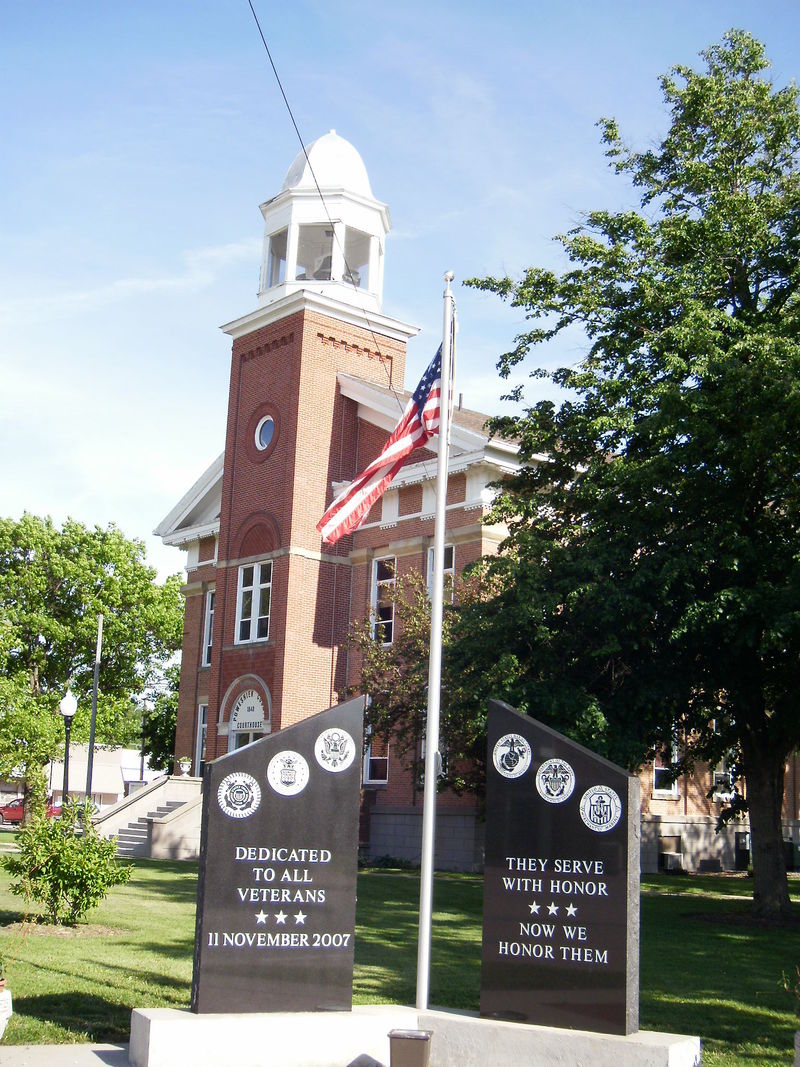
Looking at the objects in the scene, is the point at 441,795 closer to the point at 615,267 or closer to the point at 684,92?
the point at 615,267

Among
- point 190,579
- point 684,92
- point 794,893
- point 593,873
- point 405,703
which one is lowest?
point 794,893

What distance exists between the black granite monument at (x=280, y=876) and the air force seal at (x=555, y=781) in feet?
4.94

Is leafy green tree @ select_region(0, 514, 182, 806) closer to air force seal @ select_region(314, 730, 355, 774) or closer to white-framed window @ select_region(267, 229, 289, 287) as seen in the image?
white-framed window @ select_region(267, 229, 289, 287)

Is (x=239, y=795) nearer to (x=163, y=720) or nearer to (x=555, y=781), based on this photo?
(x=555, y=781)

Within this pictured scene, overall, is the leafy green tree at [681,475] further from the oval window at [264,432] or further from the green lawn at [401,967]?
the oval window at [264,432]

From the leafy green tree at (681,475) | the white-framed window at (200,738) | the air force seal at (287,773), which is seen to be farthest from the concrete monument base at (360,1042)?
the white-framed window at (200,738)

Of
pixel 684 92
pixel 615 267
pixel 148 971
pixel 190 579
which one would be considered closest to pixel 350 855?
pixel 148 971

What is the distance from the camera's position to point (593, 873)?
→ 29.1 ft

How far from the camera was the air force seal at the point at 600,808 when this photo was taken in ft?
29.2

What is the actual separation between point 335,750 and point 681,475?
11.6 m

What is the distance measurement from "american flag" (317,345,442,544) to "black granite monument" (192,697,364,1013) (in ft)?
8.85

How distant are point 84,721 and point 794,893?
35.7 metres

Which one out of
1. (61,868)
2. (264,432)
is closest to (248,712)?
(264,432)

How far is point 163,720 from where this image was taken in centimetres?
5916
